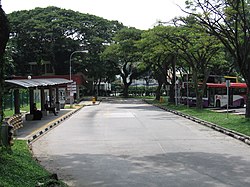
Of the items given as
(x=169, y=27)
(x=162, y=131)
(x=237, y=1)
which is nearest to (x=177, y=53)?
(x=169, y=27)

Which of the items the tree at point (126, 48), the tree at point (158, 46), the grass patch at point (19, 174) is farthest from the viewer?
the tree at point (126, 48)

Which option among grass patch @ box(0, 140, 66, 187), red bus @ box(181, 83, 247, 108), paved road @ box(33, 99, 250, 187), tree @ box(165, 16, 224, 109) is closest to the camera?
grass patch @ box(0, 140, 66, 187)

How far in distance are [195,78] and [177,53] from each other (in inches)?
150

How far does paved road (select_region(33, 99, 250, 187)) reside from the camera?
8.64 m

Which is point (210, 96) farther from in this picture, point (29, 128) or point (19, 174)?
point (19, 174)

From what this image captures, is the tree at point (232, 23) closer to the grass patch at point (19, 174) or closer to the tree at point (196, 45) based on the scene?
the tree at point (196, 45)

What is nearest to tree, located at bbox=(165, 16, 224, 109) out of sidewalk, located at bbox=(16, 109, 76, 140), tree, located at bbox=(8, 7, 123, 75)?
sidewalk, located at bbox=(16, 109, 76, 140)

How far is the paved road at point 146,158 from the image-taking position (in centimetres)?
864

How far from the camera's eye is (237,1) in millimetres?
20453

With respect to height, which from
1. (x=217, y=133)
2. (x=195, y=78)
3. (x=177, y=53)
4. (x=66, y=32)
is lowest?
(x=217, y=133)

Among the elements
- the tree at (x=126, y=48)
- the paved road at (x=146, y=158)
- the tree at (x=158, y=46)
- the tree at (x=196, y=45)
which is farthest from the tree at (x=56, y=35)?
the paved road at (x=146, y=158)

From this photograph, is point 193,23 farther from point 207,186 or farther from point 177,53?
point 207,186

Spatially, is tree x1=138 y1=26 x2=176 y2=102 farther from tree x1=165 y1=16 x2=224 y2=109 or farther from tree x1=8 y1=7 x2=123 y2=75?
tree x1=8 y1=7 x2=123 y2=75

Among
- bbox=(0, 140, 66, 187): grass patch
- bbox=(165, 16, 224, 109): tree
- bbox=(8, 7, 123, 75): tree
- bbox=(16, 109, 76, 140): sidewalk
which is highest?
bbox=(8, 7, 123, 75): tree
